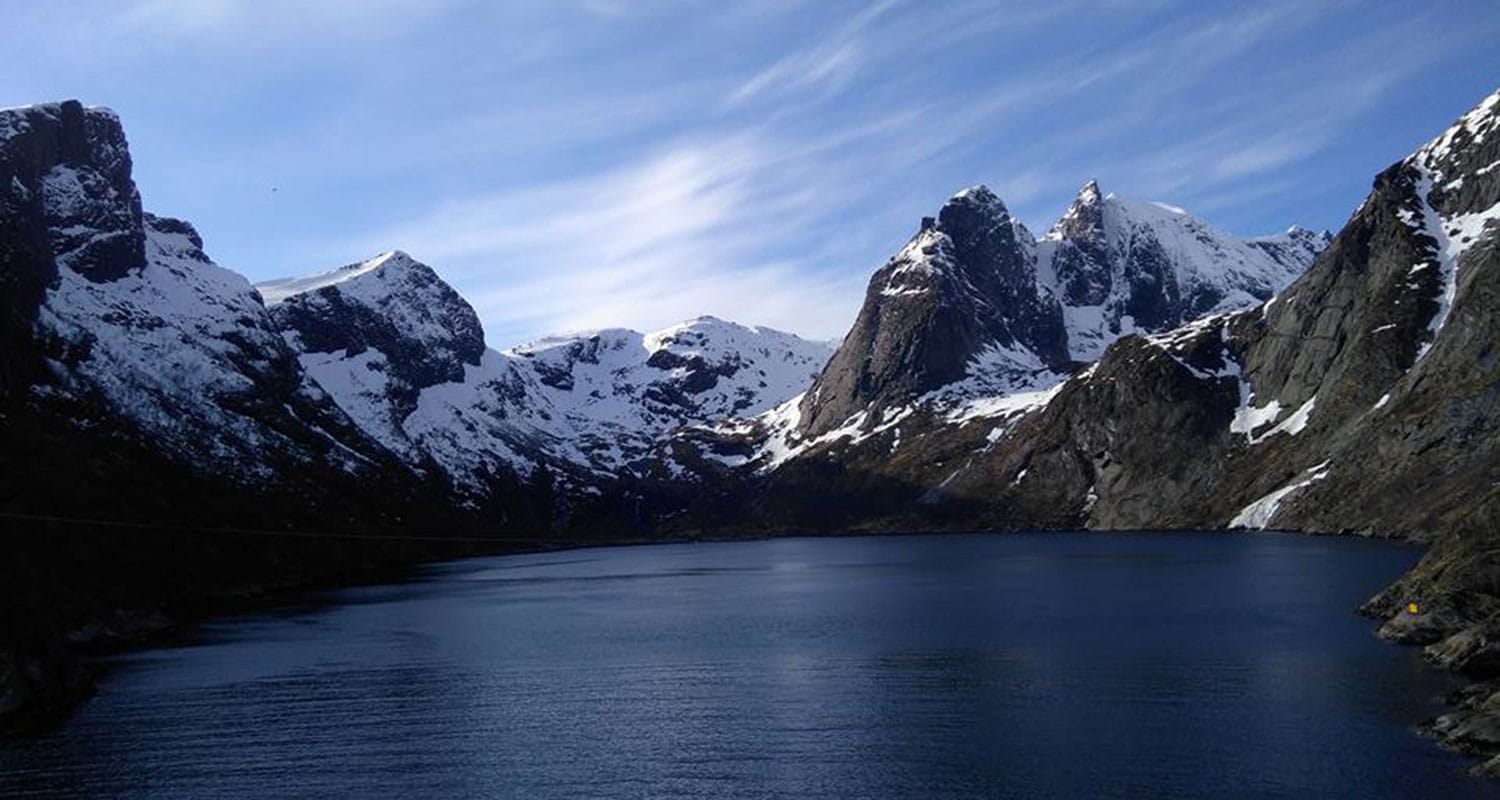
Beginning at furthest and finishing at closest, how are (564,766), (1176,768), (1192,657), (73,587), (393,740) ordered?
(73,587)
(1192,657)
(393,740)
(564,766)
(1176,768)

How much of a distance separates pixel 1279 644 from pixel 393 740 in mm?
67949

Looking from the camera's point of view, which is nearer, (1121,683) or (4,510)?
(1121,683)

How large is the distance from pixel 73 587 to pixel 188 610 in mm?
18762

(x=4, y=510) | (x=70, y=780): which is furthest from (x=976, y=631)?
(x=4, y=510)

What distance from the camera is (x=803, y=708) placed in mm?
80875

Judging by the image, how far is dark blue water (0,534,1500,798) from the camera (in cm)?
6250

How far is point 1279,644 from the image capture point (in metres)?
95.4

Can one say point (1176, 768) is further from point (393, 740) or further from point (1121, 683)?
point (393, 740)

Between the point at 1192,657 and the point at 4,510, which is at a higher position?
the point at 4,510

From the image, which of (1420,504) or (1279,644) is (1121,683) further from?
(1420,504)

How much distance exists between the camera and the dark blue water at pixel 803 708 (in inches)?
2461

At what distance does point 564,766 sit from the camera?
68.0m

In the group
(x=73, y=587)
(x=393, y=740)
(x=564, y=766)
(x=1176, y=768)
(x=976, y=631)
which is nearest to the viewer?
(x=1176, y=768)

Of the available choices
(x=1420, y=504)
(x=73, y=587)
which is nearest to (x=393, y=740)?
(x=73, y=587)
